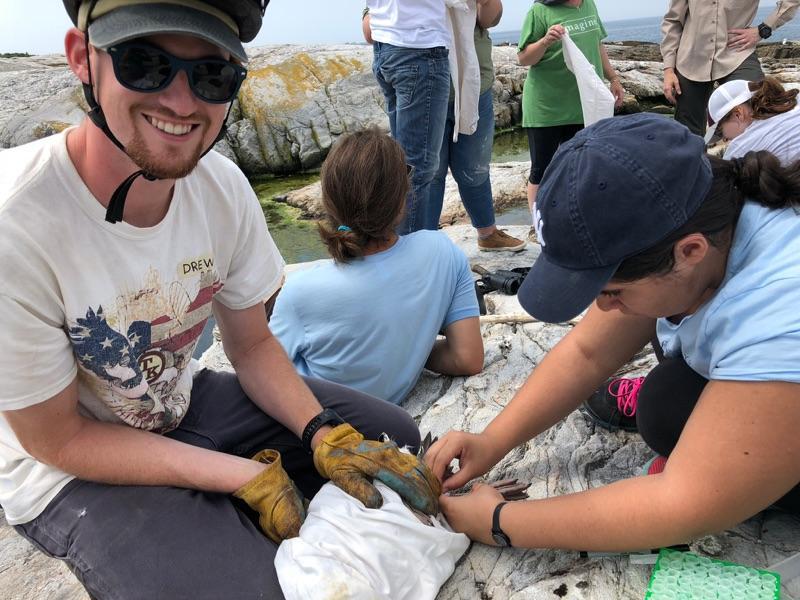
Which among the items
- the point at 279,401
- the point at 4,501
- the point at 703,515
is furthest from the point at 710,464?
the point at 4,501

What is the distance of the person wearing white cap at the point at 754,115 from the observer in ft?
8.30

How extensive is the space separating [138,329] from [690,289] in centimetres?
127

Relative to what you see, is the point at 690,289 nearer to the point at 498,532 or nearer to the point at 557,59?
the point at 498,532

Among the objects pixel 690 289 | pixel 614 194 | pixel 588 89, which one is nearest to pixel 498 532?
pixel 690 289

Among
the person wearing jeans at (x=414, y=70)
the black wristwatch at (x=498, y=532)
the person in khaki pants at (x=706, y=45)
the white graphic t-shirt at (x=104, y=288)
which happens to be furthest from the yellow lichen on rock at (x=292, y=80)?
the black wristwatch at (x=498, y=532)

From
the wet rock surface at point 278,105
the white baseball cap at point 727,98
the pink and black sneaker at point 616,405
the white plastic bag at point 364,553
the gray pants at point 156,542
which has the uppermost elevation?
the white baseball cap at point 727,98

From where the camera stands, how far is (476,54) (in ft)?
12.2

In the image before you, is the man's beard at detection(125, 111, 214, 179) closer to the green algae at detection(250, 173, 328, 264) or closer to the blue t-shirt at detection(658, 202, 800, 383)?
the blue t-shirt at detection(658, 202, 800, 383)

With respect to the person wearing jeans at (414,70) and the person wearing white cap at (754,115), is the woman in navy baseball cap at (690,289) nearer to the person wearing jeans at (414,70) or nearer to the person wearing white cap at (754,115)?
the person wearing white cap at (754,115)

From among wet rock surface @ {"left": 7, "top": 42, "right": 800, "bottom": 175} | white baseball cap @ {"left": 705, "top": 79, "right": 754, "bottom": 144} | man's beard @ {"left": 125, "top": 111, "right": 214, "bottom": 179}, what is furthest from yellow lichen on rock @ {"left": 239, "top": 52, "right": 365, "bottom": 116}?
man's beard @ {"left": 125, "top": 111, "right": 214, "bottom": 179}

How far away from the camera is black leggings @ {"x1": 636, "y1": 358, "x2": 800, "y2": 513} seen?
5.47 feet

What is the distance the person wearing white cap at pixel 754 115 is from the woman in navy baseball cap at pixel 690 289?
1397 millimetres

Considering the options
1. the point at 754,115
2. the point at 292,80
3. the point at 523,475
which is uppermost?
the point at 754,115

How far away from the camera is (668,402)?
171 centimetres
